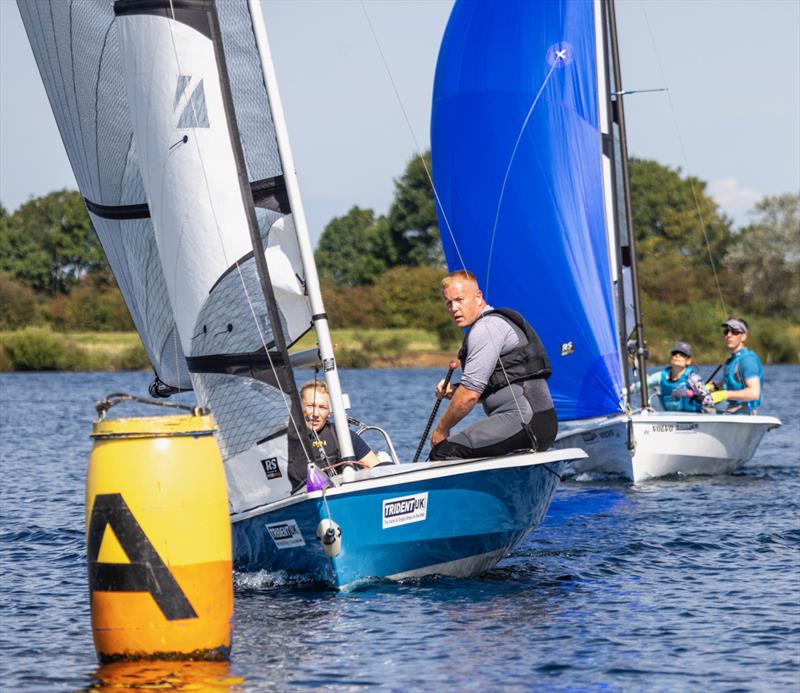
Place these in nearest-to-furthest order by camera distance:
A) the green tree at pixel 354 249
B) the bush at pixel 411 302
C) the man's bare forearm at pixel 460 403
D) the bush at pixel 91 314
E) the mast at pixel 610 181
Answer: the man's bare forearm at pixel 460 403 < the mast at pixel 610 181 < the bush at pixel 91 314 < the bush at pixel 411 302 < the green tree at pixel 354 249

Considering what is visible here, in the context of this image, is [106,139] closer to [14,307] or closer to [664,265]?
[14,307]

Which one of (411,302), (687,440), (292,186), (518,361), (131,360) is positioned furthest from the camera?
(411,302)

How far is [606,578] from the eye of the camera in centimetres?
916

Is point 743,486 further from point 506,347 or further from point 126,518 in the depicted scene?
point 126,518

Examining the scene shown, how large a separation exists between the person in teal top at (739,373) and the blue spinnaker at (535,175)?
126 centimetres

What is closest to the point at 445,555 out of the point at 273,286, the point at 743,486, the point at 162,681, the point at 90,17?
the point at 273,286

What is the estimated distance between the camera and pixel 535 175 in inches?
624

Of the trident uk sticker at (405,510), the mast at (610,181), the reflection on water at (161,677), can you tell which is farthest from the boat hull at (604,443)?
the reflection on water at (161,677)

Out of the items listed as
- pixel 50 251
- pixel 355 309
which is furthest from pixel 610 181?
pixel 50 251

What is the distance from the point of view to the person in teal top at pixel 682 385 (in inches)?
625

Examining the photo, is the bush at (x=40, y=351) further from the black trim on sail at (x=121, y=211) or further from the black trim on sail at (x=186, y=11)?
the black trim on sail at (x=186, y=11)

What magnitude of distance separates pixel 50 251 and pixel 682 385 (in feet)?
212

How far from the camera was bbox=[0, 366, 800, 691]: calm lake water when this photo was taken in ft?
21.4

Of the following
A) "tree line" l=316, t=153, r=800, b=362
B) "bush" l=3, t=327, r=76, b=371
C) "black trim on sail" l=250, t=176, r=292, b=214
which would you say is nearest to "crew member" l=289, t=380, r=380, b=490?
"black trim on sail" l=250, t=176, r=292, b=214
